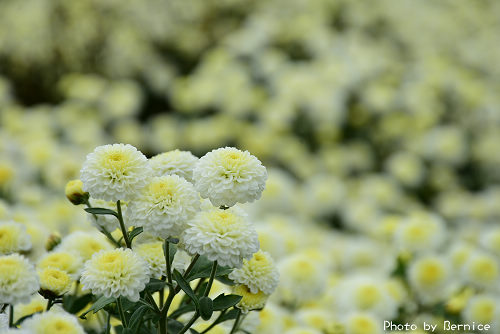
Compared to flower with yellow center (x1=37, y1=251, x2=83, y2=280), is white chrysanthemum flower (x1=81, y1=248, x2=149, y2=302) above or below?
below

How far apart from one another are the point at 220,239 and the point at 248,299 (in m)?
0.20

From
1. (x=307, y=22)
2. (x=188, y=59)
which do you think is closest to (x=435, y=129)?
(x=307, y=22)

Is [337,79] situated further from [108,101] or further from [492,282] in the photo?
[492,282]

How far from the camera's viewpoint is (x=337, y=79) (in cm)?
380

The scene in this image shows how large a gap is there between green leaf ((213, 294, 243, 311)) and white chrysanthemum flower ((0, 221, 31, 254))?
416 millimetres

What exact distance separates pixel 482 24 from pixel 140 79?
3336mm

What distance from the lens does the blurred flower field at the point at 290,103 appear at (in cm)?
290

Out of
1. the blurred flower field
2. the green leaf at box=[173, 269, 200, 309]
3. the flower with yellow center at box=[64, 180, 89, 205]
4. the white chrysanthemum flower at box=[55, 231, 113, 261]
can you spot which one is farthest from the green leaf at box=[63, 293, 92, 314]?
the blurred flower field

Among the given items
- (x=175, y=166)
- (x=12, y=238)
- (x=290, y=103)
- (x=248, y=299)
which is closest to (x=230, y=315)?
(x=248, y=299)

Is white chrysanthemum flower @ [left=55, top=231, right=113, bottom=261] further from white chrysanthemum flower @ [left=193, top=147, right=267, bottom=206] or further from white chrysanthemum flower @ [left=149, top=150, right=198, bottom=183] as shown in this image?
white chrysanthemum flower @ [left=193, top=147, right=267, bottom=206]

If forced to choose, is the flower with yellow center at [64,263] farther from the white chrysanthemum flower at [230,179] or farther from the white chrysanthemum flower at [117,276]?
the white chrysanthemum flower at [230,179]

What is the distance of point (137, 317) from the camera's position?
0.92 metres

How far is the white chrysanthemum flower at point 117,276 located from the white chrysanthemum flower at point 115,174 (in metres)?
0.10

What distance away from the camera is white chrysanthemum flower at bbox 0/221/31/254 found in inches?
41.9
